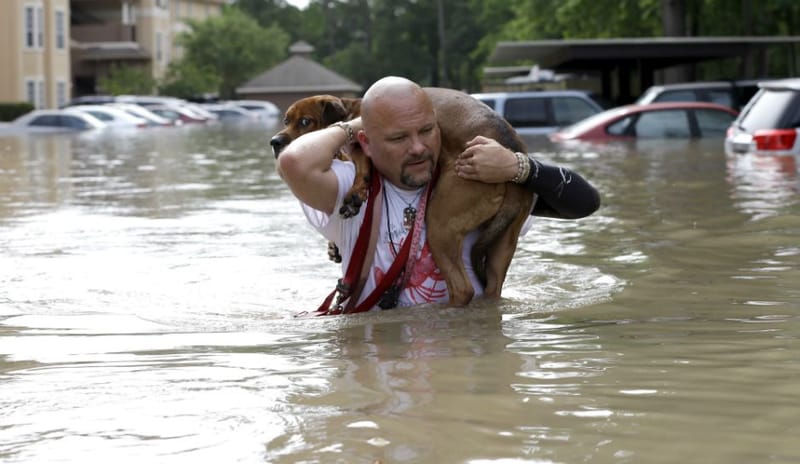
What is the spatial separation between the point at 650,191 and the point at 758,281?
20.7 feet

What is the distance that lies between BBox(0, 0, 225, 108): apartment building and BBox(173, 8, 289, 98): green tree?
164 cm

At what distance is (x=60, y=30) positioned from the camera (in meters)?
61.7

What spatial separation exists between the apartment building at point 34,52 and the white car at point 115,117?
10.1 m

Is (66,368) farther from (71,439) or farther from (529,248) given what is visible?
(529,248)

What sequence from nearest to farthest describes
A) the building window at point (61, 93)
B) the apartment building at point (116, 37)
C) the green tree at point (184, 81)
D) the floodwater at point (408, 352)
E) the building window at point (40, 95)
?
the floodwater at point (408, 352) → the building window at point (40, 95) → the building window at point (61, 93) → the apartment building at point (116, 37) → the green tree at point (184, 81)

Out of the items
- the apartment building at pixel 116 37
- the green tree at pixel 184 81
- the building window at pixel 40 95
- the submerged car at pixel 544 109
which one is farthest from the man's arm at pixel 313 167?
the green tree at pixel 184 81

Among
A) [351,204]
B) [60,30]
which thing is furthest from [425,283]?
[60,30]

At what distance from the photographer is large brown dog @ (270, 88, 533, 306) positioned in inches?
218

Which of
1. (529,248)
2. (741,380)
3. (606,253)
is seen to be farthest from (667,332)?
(529,248)

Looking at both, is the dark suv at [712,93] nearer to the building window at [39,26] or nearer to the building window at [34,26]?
the building window at [34,26]

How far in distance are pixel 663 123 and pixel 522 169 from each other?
16438 millimetres

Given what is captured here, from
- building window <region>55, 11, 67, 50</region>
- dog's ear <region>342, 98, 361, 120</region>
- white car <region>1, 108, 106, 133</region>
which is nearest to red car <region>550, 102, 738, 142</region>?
dog's ear <region>342, 98, 361, 120</region>

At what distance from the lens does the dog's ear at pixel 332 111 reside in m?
6.11

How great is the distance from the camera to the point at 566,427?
3920mm
